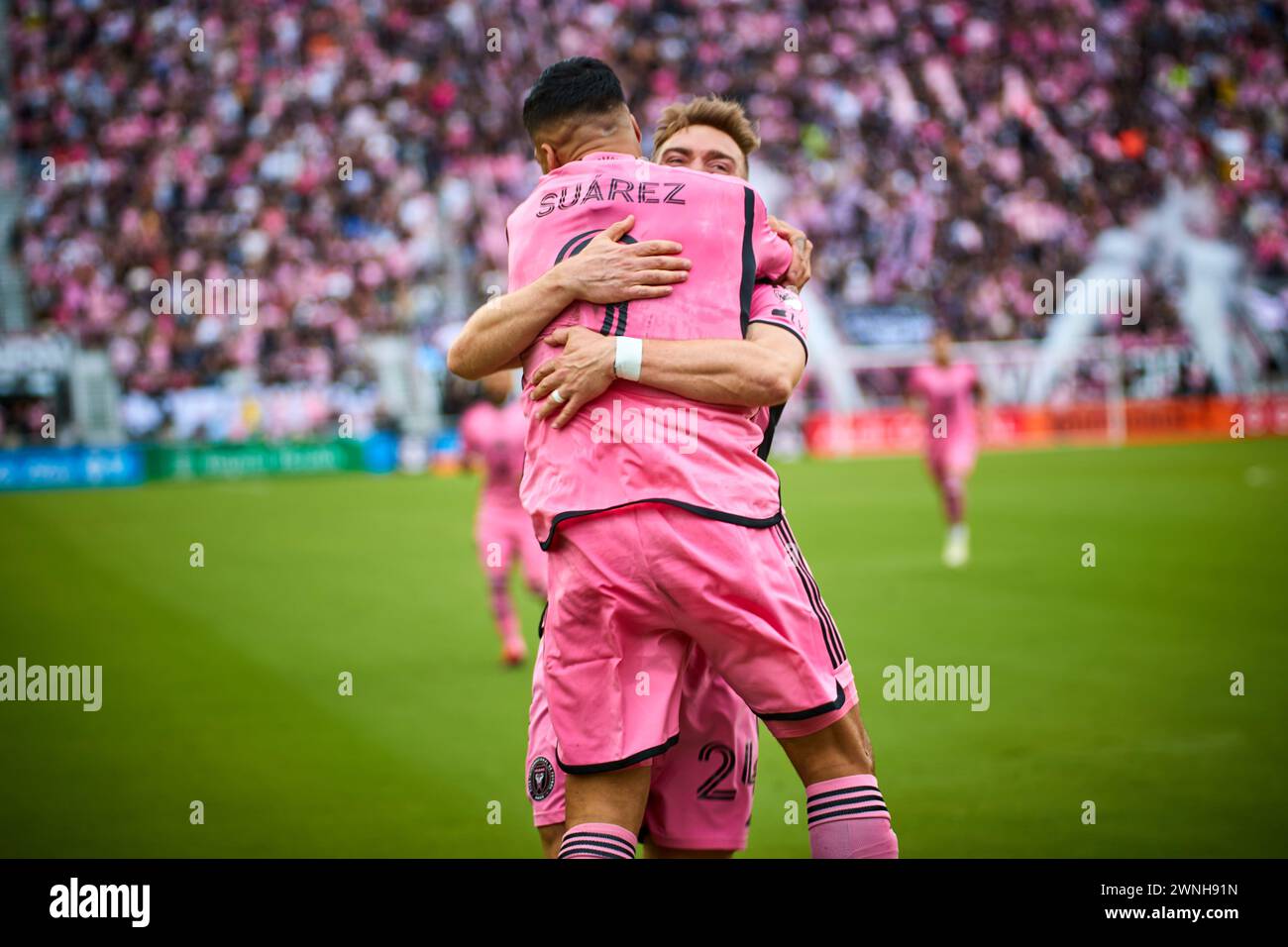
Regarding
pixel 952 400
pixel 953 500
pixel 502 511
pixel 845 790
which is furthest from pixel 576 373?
pixel 952 400

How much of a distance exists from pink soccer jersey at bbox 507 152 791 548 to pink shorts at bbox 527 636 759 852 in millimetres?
533

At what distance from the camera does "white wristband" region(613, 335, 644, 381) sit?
9.61 ft

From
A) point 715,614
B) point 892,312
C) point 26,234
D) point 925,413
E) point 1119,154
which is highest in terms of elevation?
point 1119,154

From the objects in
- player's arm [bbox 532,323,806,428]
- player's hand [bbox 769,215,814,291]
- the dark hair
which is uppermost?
the dark hair

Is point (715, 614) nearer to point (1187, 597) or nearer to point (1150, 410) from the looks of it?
point (1187, 597)

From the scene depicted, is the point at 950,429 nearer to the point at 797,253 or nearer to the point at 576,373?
the point at 797,253

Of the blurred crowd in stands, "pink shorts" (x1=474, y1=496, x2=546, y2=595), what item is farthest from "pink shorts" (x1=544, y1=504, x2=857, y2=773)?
the blurred crowd in stands

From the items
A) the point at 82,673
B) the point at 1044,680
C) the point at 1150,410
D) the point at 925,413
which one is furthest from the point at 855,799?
the point at 1150,410

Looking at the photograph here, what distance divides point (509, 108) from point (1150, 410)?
648 inches

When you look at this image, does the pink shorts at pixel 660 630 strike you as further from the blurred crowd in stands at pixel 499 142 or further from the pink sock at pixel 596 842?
the blurred crowd in stands at pixel 499 142

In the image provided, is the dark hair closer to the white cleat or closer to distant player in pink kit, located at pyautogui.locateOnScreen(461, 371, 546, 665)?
distant player in pink kit, located at pyautogui.locateOnScreen(461, 371, 546, 665)

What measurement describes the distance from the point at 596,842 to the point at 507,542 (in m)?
6.84

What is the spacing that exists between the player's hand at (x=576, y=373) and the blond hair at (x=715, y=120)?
1.12 metres

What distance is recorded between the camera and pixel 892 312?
30422 mm
